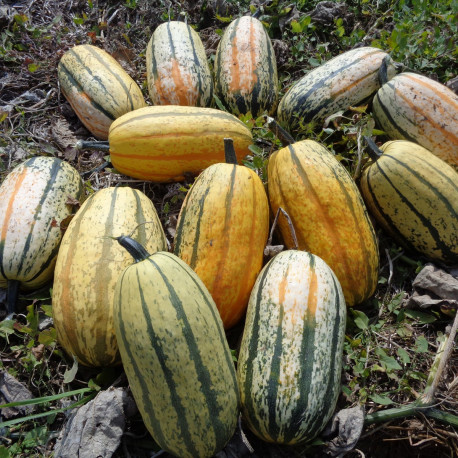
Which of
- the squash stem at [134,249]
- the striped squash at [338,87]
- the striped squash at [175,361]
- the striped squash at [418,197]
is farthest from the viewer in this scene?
the striped squash at [338,87]

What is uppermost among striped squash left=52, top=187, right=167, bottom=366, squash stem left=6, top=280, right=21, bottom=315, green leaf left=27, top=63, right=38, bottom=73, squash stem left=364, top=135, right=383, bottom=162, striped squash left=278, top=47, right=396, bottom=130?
green leaf left=27, top=63, right=38, bottom=73

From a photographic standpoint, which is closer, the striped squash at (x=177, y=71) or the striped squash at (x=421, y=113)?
the striped squash at (x=421, y=113)

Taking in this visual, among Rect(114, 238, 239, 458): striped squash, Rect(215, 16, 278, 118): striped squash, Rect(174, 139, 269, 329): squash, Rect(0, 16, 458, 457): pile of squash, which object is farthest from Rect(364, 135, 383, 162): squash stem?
Rect(114, 238, 239, 458): striped squash

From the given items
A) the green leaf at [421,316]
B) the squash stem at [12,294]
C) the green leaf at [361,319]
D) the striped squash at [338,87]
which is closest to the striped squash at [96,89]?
the striped squash at [338,87]

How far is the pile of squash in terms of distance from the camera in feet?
6.27

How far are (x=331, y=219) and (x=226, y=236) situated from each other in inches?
22.3

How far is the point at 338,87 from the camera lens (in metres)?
3.21

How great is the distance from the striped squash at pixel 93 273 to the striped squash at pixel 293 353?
663mm

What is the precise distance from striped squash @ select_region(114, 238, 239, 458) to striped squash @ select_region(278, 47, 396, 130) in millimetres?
1792

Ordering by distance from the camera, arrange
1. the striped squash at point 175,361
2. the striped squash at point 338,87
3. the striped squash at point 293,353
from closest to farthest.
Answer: the striped squash at point 175,361, the striped squash at point 293,353, the striped squash at point 338,87

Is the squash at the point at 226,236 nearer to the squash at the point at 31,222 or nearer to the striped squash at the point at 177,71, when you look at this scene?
the squash at the point at 31,222

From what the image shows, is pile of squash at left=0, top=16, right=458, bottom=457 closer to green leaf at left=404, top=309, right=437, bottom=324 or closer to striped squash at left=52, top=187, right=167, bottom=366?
striped squash at left=52, top=187, right=167, bottom=366

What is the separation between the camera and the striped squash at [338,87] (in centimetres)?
321

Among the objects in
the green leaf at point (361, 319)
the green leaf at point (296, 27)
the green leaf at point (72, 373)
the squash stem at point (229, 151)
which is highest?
the green leaf at point (296, 27)
